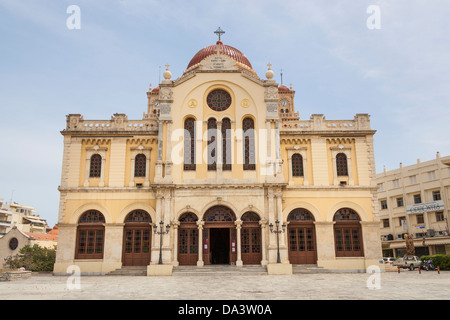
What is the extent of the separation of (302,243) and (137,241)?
1138cm

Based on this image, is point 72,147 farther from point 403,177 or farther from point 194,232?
point 403,177

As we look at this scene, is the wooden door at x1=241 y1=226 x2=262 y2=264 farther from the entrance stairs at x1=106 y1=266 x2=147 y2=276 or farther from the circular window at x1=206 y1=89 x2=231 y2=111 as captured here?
the circular window at x1=206 y1=89 x2=231 y2=111

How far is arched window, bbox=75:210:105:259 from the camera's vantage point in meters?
26.3

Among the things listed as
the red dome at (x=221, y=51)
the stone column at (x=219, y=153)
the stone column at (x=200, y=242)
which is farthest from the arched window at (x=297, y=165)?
the red dome at (x=221, y=51)

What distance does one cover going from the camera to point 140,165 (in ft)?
91.3

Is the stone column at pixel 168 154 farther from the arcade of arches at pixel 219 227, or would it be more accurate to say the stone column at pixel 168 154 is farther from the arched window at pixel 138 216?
the arched window at pixel 138 216

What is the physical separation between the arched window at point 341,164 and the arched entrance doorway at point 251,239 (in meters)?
7.02

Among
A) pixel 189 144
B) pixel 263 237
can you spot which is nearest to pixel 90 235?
pixel 189 144

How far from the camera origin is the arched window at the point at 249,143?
88.4ft

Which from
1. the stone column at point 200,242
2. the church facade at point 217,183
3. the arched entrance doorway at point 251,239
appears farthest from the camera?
the church facade at point 217,183

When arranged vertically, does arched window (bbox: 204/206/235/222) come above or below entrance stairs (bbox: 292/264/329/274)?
above

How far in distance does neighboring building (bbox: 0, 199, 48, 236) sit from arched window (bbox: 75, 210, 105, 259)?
38.7 meters

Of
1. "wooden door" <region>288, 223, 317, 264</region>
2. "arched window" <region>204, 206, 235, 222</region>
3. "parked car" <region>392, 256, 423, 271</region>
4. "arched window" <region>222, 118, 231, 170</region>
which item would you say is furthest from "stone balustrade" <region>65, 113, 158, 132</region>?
"parked car" <region>392, 256, 423, 271</region>
